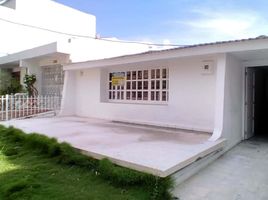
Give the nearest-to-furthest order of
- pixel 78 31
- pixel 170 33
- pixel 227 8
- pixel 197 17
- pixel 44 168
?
1. pixel 44 168
2. pixel 227 8
3. pixel 197 17
4. pixel 78 31
5. pixel 170 33

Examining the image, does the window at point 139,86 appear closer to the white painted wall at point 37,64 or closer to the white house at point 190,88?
the white house at point 190,88

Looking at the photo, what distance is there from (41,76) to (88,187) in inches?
527

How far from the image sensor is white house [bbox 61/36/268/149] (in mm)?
7262

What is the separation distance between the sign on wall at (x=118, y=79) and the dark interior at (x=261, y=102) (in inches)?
212

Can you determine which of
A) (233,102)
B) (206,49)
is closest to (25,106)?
(206,49)

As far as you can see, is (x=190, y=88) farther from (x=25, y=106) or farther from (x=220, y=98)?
(x=25, y=106)

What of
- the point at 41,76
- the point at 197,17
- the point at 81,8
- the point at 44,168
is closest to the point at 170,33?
the point at 197,17

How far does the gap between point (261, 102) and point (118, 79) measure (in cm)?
622

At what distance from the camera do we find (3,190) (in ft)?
15.4

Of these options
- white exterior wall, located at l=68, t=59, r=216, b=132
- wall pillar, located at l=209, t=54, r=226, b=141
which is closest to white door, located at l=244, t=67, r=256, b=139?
white exterior wall, located at l=68, t=59, r=216, b=132

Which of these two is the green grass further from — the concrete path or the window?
the window

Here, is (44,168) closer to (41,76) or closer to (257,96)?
(257,96)

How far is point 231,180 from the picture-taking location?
5.17 m

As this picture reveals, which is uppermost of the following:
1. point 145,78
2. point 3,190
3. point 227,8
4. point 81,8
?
point 81,8
